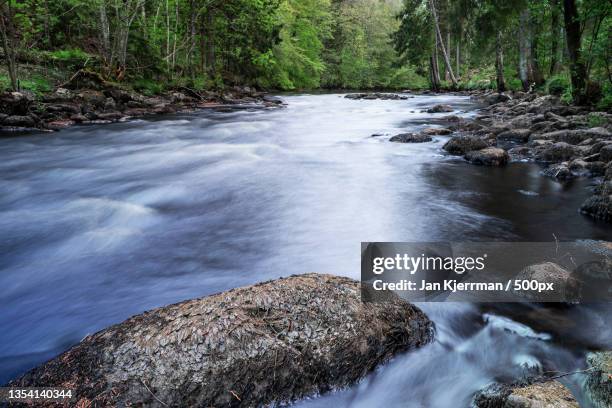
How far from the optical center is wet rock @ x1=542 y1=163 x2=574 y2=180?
21.6 ft

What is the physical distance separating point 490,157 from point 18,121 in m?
11.8

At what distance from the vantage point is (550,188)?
20.4 ft

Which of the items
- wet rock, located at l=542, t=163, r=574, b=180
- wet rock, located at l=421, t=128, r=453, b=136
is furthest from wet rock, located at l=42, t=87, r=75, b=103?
wet rock, located at l=542, t=163, r=574, b=180

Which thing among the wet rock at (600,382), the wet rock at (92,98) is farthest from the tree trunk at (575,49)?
the wet rock at (92,98)

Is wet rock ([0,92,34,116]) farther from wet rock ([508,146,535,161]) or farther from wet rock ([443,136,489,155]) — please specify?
wet rock ([508,146,535,161])

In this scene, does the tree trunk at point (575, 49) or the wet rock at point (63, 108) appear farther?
the wet rock at point (63, 108)

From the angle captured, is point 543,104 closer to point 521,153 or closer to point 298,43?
point 521,153

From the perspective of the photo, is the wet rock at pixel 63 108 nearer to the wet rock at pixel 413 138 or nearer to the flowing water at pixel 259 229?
the flowing water at pixel 259 229

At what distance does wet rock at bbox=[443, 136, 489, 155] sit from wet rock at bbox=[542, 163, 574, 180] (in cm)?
174

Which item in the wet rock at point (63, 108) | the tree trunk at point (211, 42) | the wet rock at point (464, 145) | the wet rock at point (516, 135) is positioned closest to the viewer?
the wet rock at point (464, 145)

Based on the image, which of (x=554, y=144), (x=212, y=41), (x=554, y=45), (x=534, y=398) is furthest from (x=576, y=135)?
(x=212, y=41)

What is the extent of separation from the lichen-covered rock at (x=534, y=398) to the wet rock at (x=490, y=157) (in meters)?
6.03

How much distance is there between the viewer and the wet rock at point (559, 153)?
294 inches

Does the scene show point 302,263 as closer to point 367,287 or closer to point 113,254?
point 367,287
